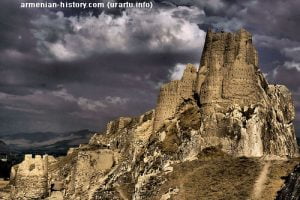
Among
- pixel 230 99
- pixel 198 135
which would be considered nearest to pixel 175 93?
pixel 198 135

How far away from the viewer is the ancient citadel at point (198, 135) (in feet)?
160

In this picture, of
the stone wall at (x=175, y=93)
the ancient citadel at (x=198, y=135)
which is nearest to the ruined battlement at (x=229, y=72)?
the ancient citadel at (x=198, y=135)

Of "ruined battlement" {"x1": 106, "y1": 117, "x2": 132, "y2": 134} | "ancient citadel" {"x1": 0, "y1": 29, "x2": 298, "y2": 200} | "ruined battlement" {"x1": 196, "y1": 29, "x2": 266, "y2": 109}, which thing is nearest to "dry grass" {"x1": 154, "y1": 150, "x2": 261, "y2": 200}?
"ancient citadel" {"x1": 0, "y1": 29, "x2": 298, "y2": 200}

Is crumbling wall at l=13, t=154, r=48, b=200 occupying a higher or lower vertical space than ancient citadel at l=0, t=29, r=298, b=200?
lower

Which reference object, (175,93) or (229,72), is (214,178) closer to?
(229,72)

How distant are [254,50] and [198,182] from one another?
17.7 m

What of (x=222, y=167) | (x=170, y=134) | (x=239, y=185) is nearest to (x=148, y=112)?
(x=170, y=134)

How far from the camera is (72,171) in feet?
185

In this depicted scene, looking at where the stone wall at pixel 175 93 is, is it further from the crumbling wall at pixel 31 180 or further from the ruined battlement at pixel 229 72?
the crumbling wall at pixel 31 180

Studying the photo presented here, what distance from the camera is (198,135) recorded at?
2058 inches

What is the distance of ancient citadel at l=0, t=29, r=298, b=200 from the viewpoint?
48.8m

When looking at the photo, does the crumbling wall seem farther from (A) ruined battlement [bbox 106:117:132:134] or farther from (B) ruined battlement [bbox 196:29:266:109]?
(A) ruined battlement [bbox 106:117:132:134]

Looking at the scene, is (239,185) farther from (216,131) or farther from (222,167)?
(216,131)

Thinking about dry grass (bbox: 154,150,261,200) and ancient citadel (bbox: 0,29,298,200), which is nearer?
dry grass (bbox: 154,150,261,200)
